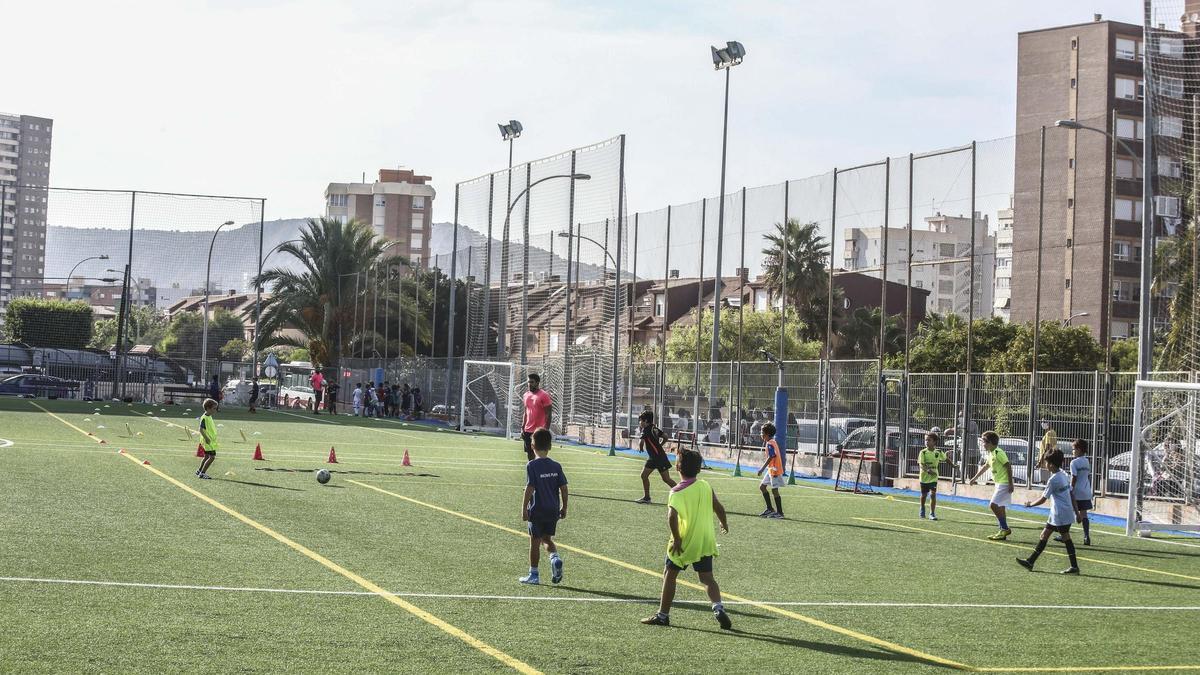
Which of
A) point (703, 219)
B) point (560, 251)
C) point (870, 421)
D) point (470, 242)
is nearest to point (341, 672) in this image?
point (870, 421)

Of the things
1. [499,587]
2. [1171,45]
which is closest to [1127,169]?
[1171,45]

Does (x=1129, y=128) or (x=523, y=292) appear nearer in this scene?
(x=523, y=292)

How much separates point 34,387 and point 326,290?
17232 mm

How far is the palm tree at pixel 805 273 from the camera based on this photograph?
66812 millimetres

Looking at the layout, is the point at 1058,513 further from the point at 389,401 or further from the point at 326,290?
the point at 326,290

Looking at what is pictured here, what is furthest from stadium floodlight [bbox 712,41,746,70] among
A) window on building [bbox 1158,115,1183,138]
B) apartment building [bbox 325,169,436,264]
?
apartment building [bbox 325,169,436,264]

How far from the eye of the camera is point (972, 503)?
2620 cm

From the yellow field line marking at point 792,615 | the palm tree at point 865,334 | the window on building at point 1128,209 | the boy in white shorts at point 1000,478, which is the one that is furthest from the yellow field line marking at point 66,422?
the window on building at point 1128,209

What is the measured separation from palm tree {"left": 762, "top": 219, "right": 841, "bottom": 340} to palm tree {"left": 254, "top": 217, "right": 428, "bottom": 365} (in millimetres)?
20044

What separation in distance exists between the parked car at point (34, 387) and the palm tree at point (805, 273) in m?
33.7

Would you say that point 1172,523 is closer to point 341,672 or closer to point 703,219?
point 341,672

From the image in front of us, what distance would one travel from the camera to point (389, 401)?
205 ft

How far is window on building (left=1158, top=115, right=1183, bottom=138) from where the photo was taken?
2508 cm

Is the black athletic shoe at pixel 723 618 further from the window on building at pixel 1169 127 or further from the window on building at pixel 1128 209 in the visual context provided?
the window on building at pixel 1128 209
